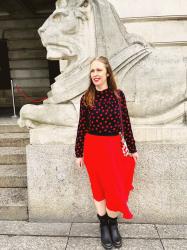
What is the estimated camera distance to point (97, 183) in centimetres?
313

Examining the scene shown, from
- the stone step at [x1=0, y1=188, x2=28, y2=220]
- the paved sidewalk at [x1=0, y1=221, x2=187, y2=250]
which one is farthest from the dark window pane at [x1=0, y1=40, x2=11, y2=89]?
the paved sidewalk at [x1=0, y1=221, x2=187, y2=250]

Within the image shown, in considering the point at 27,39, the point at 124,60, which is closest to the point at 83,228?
the point at 124,60

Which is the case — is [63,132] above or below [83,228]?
above

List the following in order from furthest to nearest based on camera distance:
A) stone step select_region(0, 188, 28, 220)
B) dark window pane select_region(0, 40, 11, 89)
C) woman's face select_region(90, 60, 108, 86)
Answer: dark window pane select_region(0, 40, 11, 89) < stone step select_region(0, 188, 28, 220) < woman's face select_region(90, 60, 108, 86)

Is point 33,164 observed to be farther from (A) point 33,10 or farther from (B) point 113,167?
(A) point 33,10

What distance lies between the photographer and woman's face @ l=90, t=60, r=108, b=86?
9.50 ft

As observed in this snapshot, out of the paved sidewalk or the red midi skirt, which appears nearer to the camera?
the red midi skirt

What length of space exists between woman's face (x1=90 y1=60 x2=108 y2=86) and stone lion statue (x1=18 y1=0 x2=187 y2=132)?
711mm

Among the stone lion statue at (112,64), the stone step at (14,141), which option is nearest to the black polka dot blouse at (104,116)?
the stone lion statue at (112,64)

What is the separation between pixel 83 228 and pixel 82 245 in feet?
1.22

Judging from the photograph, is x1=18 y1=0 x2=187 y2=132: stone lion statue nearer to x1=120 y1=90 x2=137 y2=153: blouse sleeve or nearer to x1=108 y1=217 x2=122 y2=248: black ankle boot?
x1=120 y1=90 x2=137 y2=153: blouse sleeve

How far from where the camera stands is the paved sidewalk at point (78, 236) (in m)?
3.25

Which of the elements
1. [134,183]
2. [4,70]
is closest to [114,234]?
[134,183]

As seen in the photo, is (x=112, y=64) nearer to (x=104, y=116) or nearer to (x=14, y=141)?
(x=104, y=116)
